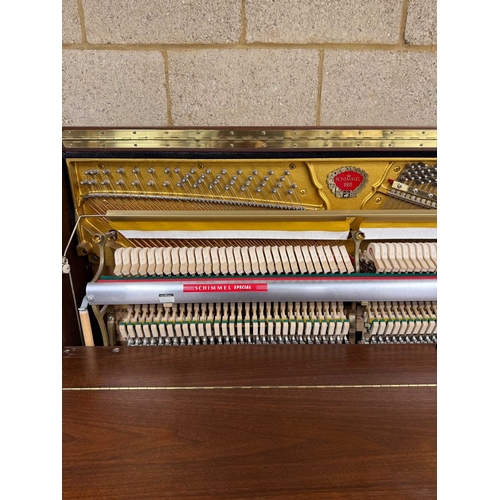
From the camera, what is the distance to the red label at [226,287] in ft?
4.58

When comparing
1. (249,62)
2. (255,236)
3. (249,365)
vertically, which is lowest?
(249,365)

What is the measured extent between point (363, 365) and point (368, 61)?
1.61 meters

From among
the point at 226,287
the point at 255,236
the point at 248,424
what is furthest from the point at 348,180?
the point at 248,424

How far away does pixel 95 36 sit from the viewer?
6.42ft

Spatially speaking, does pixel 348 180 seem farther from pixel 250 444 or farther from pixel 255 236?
pixel 250 444

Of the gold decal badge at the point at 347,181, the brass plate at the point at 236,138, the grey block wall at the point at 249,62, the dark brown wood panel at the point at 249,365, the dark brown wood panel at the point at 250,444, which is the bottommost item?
the dark brown wood panel at the point at 250,444

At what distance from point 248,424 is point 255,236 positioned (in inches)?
30.2

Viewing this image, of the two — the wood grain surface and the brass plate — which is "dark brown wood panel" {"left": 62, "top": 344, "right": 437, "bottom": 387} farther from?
the brass plate

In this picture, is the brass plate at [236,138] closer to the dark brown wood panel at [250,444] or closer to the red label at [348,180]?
the red label at [348,180]

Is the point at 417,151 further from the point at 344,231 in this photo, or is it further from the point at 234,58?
the point at 234,58

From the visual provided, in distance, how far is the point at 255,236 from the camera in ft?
5.16

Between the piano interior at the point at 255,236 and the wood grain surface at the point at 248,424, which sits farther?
the piano interior at the point at 255,236

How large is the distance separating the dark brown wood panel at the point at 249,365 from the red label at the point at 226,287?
0.21m

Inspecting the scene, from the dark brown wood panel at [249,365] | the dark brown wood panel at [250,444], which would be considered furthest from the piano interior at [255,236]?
the dark brown wood panel at [250,444]
